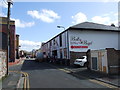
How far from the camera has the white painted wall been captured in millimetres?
27281

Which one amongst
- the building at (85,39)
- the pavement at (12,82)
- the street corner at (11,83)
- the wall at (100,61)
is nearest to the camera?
the pavement at (12,82)

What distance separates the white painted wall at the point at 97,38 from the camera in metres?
→ 27.3

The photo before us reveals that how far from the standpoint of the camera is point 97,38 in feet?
93.5

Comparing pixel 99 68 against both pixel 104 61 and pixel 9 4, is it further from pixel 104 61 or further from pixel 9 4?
pixel 9 4

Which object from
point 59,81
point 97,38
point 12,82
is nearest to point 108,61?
point 59,81

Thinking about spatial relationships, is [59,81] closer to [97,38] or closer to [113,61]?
[113,61]

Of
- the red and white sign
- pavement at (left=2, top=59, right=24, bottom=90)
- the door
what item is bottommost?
pavement at (left=2, top=59, right=24, bottom=90)

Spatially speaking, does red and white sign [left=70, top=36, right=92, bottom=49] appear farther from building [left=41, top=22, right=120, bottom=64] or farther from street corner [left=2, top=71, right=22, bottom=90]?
street corner [left=2, top=71, right=22, bottom=90]

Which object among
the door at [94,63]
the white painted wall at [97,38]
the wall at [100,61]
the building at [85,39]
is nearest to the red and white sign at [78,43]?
the building at [85,39]

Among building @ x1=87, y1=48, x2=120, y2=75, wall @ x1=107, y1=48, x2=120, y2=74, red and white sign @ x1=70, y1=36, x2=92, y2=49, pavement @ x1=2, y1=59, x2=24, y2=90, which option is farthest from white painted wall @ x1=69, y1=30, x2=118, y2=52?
pavement @ x1=2, y1=59, x2=24, y2=90

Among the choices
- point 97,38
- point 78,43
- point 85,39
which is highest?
point 97,38

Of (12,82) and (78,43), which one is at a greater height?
(78,43)

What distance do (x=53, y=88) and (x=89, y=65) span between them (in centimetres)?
941

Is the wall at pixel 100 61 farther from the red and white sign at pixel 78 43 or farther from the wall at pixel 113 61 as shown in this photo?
the red and white sign at pixel 78 43
